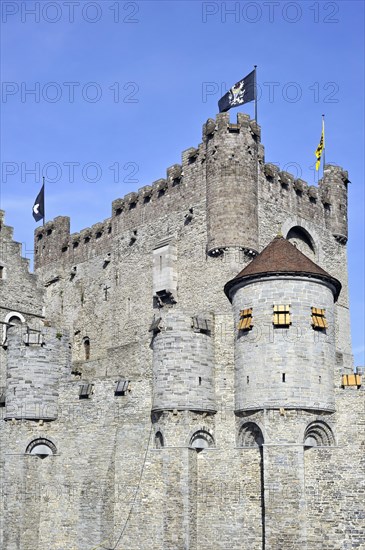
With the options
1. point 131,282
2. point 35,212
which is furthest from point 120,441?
point 35,212

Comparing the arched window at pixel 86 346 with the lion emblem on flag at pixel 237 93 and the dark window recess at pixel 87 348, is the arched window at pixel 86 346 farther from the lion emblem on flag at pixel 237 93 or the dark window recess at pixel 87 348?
the lion emblem on flag at pixel 237 93

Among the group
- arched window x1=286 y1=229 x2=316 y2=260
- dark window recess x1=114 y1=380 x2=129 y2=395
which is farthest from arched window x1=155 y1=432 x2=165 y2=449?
arched window x1=286 y1=229 x2=316 y2=260

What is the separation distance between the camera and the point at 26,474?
126 ft

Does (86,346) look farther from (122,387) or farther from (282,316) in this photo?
(282,316)

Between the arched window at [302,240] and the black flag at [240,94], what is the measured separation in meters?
7.42

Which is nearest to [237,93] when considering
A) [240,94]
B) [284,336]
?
[240,94]

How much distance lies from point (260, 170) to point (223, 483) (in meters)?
18.1

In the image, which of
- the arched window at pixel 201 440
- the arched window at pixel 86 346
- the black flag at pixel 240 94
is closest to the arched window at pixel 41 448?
the arched window at pixel 201 440

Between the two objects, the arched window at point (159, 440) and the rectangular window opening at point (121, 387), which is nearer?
the arched window at point (159, 440)

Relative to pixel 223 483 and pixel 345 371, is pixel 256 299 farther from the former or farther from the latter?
pixel 223 483

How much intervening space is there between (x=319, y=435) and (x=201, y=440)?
4.67m

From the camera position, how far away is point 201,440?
114 ft

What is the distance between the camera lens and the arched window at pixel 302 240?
48.1 m

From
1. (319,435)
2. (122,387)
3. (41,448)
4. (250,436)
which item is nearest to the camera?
(319,435)
